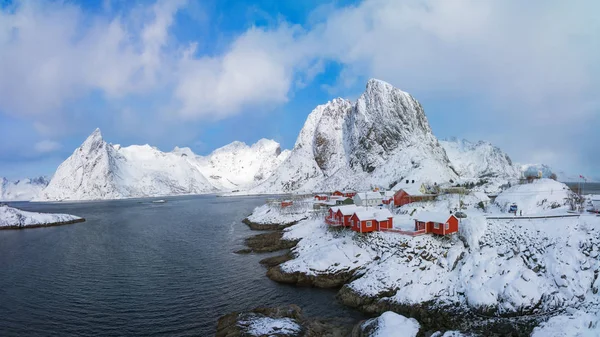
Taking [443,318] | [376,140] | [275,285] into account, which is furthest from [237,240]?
[376,140]

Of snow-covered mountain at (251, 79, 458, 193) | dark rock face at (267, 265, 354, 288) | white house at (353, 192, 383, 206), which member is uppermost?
snow-covered mountain at (251, 79, 458, 193)

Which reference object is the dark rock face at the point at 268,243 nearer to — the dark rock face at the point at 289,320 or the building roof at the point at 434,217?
the building roof at the point at 434,217

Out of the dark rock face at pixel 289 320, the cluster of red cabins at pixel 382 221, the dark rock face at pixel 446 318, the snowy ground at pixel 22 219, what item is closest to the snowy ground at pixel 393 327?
the dark rock face at pixel 446 318

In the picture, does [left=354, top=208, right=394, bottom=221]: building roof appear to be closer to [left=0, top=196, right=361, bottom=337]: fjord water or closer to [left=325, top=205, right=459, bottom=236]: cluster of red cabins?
[left=325, top=205, right=459, bottom=236]: cluster of red cabins

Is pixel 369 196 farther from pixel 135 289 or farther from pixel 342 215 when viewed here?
pixel 135 289

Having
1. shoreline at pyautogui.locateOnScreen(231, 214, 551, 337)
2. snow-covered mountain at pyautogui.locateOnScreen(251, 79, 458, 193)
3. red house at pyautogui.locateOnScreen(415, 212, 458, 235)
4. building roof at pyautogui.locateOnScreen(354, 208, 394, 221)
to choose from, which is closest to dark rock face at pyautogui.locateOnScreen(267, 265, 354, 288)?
shoreline at pyautogui.locateOnScreen(231, 214, 551, 337)

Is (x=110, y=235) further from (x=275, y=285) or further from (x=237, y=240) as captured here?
(x=275, y=285)
